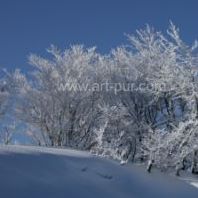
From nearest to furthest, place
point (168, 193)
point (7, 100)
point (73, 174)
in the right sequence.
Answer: point (73, 174) → point (168, 193) → point (7, 100)

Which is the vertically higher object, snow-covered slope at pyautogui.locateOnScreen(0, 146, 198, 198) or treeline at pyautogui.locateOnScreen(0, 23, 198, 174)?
treeline at pyautogui.locateOnScreen(0, 23, 198, 174)

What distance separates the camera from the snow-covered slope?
1066cm

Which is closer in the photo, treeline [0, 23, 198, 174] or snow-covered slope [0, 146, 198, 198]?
snow-covered slope [0, 146, 198, 198]

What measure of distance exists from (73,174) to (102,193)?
3.37ft

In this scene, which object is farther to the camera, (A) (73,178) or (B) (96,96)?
(B) (96,96)

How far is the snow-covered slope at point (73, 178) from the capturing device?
10656 mm

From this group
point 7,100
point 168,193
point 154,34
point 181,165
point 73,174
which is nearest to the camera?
point 73,174

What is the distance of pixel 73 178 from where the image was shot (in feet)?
40.3

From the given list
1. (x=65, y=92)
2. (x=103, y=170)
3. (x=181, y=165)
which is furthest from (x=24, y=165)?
(x=65, y=92)

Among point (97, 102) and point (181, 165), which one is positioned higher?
point (97, 102)

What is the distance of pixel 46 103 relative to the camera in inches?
1032

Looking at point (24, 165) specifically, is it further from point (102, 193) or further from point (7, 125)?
point (7, 125)

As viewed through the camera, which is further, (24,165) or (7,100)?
(7,100)

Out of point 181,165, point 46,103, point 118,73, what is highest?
point 118,73
